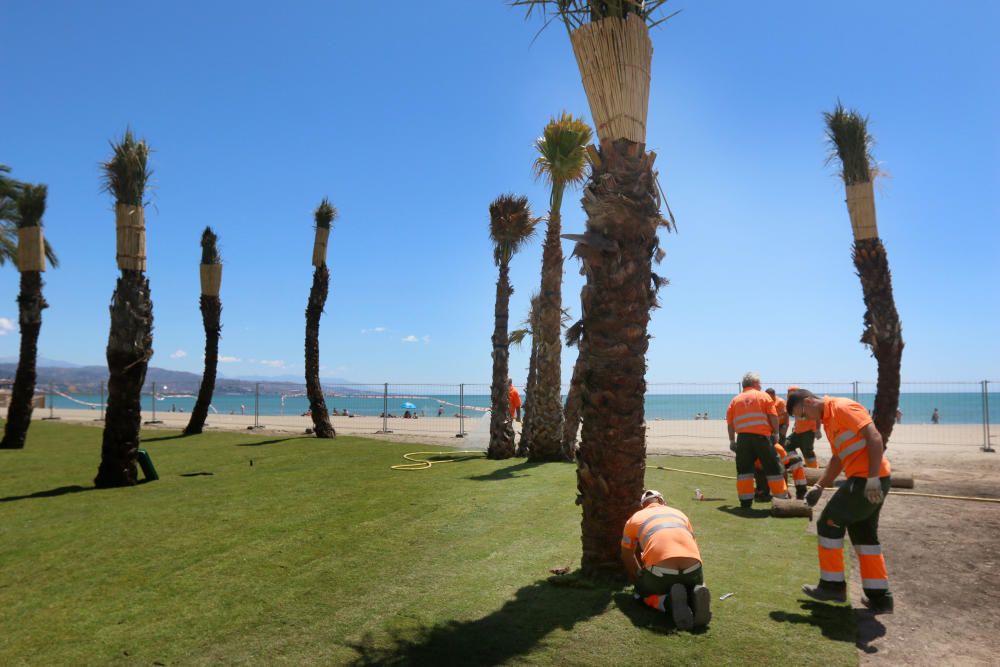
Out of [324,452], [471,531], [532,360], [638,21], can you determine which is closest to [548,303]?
[532,360]

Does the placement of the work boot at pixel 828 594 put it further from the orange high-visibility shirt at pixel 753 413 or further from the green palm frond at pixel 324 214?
the green palm frond at pixel 324 214

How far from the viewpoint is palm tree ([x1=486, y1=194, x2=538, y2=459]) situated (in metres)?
15.0

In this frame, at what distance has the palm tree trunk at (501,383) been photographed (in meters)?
14.6

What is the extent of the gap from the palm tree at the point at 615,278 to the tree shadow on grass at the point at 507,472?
18.0 feet

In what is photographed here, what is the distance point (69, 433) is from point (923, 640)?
23006 mm

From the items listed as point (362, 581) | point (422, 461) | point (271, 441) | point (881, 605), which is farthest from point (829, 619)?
point (271, 441)

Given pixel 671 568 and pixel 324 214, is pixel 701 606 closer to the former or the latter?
pixel 671 568

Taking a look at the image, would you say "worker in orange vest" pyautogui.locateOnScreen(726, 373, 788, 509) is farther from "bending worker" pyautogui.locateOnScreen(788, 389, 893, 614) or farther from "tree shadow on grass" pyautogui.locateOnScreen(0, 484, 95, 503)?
"tree shadow on grass" pyautogui.locateOnScreen(0, 484, 95, 503)

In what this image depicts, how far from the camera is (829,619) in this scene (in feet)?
14.7

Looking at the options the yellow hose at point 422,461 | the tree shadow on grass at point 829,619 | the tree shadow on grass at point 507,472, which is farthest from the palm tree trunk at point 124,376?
the tree shadow on grass at point 829,619

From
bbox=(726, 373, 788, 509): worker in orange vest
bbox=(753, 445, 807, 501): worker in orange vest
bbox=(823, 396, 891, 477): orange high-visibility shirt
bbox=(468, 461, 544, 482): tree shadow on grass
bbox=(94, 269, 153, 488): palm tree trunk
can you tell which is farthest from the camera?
bbox=(468, 461, 544, 482): tree shadow on grass

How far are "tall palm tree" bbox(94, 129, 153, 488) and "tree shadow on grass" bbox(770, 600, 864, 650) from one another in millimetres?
10050

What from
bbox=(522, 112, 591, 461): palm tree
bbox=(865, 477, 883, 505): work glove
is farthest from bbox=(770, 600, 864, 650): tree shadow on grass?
bbox=(522, 112, 591, 461): palm tree

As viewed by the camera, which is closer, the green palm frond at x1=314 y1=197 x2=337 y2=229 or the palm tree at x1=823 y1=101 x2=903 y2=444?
the palm tree at x1=823 y1=101 x2=903 y2=444
